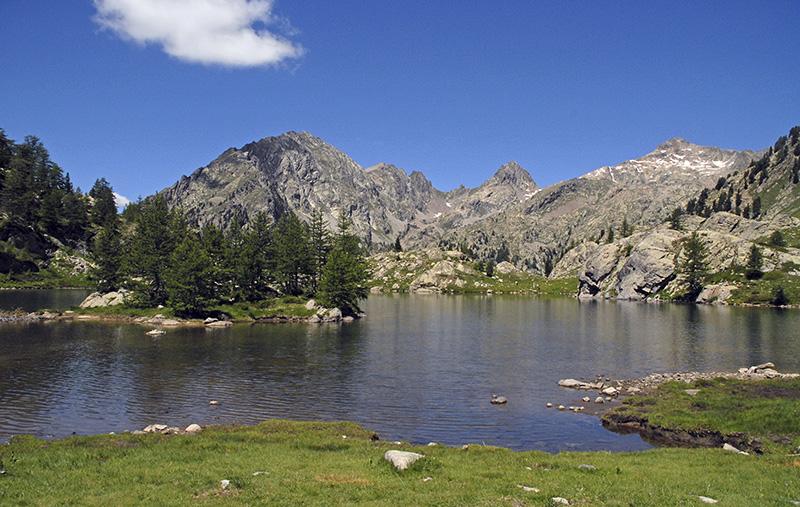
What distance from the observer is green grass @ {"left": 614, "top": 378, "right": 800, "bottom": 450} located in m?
40.8

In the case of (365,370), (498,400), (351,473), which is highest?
(351,473)

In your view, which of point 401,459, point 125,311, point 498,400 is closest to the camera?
point 401,459

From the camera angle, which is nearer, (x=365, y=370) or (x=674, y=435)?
(x=674, y=435)

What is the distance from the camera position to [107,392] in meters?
57.8

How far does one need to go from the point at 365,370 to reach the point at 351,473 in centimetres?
4437

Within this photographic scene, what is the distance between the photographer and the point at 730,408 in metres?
47.4

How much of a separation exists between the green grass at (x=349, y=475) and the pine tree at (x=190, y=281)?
91.4 metres

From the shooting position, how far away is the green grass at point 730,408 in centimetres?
4084

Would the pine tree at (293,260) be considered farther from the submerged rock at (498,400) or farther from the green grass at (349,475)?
the green grass at (349,475)

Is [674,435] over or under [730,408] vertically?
under

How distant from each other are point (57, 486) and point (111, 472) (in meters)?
3.01

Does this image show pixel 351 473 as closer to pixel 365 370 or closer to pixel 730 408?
pixel 730 408

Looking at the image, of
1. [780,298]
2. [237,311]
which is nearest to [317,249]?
[237,311]

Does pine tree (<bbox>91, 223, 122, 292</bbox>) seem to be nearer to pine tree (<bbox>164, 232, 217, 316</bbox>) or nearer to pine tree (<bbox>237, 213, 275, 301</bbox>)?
pine tree (<bbox>164, 232, 217, 316</bbox>)
